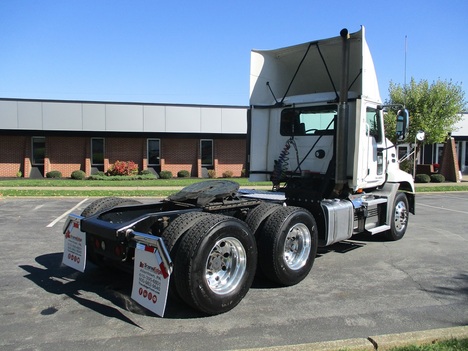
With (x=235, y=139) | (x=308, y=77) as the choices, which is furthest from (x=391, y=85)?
(x=308, y=77)

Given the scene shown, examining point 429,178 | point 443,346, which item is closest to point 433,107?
point 429,178

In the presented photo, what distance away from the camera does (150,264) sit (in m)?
4.00

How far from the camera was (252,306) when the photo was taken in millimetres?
4633

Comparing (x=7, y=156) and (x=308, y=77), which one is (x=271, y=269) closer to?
(x=308, y=77)

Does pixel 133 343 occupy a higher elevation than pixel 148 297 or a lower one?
lower

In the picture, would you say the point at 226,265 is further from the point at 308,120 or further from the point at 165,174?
the point at 165,174

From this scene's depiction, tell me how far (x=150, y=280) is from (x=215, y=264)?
781 mm

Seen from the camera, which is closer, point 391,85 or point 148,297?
point 148,297

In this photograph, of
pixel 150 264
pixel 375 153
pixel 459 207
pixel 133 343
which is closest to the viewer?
pixel 133 343

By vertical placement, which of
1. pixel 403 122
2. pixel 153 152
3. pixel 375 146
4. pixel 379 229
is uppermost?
pixel 403 122

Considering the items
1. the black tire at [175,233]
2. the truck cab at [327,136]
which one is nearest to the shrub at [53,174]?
the truck cab at [327,136]

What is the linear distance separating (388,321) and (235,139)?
25.0 meters

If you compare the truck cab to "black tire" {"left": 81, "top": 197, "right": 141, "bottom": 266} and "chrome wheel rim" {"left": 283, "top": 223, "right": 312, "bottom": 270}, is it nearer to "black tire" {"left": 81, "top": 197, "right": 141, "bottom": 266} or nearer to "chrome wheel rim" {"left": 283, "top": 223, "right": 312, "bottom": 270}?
"chrome wheel rim" {"left": 283, "top": 223, "right": 312, "bottom": 270}

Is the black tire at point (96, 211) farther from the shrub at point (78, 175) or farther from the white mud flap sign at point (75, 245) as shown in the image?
the shrub at point (78, 175)
